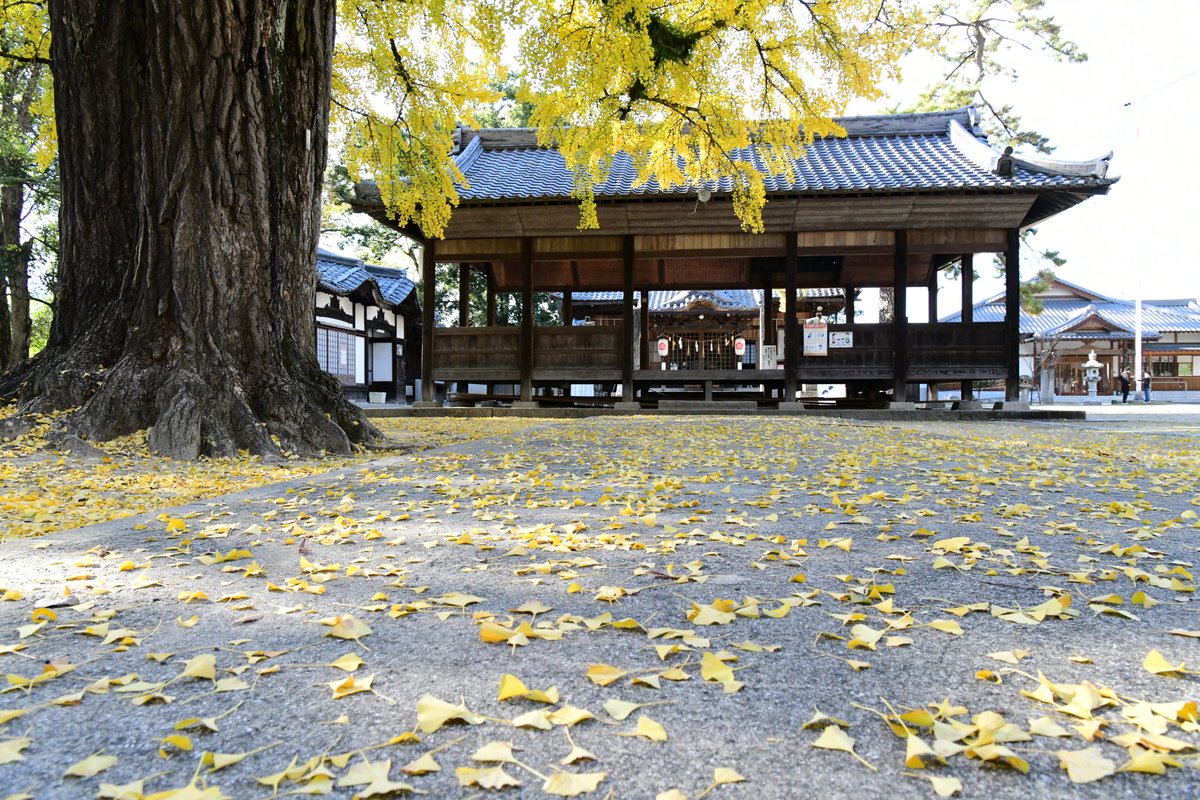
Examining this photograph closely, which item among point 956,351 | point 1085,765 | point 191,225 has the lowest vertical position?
point 1085,765

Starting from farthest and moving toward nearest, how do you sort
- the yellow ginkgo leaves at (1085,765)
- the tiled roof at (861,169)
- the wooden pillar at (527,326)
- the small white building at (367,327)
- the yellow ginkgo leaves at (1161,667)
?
the small white building at (367,327) → the wooden pillar at (527,326) → the tiled roof at (861,169) → the yellow ginkgo leaves at (1161,667) → the yellow ginkgo leaves at (1085,765)

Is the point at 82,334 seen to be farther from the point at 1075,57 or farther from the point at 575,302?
the point at 1075,57

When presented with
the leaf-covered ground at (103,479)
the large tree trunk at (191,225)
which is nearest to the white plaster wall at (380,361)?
the large tree trunk at (191,225)

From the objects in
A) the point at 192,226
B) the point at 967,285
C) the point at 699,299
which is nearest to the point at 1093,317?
the point at 699,299

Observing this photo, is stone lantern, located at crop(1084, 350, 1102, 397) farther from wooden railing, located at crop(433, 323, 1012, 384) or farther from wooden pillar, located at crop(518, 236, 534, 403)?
wooden pillar, located at crop(518, 236, 534, 403)

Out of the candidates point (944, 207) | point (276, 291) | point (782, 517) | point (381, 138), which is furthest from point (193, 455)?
point (944, 207)

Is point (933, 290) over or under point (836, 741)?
over

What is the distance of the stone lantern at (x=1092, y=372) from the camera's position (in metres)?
28.3

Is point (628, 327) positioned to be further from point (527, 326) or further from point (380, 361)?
point (380, 361)

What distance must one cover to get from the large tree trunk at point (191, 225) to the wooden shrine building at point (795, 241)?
16.6 feet

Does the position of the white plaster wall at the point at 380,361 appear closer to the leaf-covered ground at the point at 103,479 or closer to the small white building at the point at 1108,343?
the leaf-covered ground at the point at 103,479

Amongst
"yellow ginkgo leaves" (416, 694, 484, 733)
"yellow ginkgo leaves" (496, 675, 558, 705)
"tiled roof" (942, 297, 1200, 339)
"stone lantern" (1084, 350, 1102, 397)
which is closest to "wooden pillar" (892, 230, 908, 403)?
"yellow ginkgo leaves" (496, 675, 558, 705)

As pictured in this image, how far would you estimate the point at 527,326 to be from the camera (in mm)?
11688

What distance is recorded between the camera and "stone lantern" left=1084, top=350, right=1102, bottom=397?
28.3 meters
